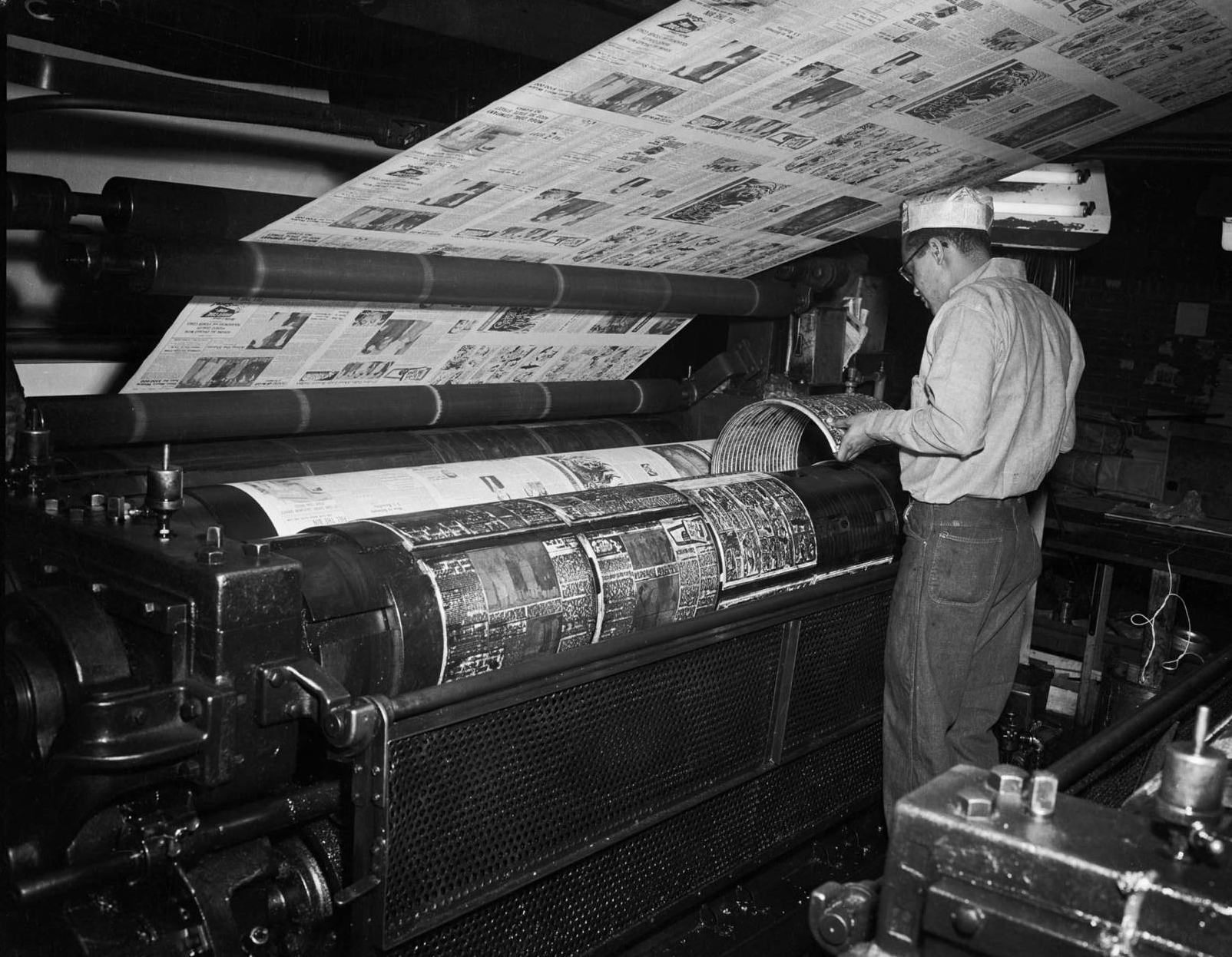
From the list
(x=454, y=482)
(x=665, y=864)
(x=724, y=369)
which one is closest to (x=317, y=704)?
(x=454, y=482)

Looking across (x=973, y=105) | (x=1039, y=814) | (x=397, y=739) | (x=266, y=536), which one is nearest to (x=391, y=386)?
(x=266, y=536)

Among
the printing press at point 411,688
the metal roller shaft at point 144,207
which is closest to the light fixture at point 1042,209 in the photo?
the printing press at point 411,688

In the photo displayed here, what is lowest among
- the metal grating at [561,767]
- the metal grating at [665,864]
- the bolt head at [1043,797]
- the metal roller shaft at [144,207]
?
the metal grating at [665,864]

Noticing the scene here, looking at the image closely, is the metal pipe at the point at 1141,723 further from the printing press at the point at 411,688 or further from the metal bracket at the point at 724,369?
the metal bracket at the point at 724,369

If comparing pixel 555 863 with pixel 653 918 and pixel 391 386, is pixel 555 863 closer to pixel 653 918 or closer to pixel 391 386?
pixel 653 918

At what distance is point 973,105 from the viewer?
7.44ft

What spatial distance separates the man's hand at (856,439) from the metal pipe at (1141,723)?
766 millimetres

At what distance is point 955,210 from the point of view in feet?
7.93

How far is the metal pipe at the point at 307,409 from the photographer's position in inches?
79.5

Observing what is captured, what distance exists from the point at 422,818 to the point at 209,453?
0.89m

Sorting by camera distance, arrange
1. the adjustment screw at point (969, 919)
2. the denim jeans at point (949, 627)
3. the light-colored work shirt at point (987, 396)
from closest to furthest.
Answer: the adjustment screw at point (969, 919)
the light-colored work shirt at point (987, 396)
the denim jeans at point (949, 627)

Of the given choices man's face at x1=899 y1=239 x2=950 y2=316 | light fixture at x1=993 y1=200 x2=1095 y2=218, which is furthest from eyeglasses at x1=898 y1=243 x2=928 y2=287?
light fixture at x1=993 y1=200 x2=1095 y2=218

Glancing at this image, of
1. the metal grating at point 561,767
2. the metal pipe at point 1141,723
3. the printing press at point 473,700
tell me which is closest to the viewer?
the printing press at point 473,700

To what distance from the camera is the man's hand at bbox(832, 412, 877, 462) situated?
7.88 feet
